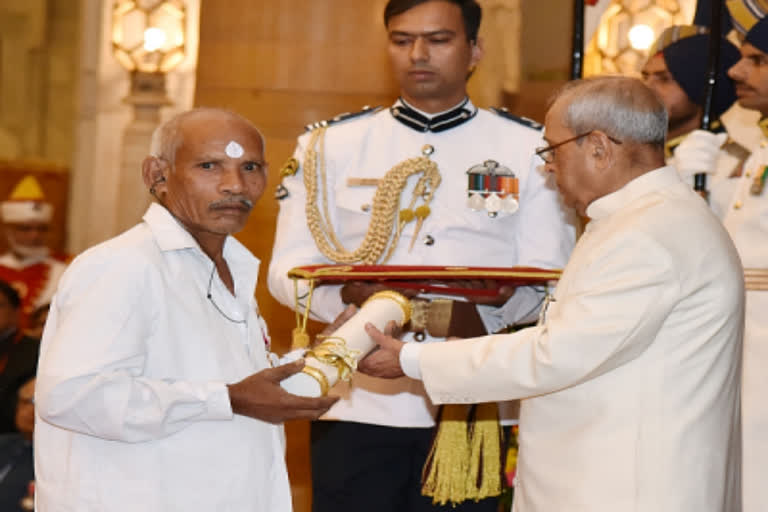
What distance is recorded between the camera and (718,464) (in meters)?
2.79

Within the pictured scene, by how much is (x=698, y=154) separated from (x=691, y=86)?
0.56 meters

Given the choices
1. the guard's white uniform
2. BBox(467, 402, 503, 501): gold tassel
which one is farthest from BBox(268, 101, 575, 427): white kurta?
the guard's white uniform

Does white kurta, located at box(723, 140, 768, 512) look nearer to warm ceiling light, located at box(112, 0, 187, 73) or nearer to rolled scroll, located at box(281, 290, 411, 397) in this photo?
rolled scroll, located at box(281, 290, 411, 397)

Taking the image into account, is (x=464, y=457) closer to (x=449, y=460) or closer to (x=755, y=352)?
(x=449, y=460)

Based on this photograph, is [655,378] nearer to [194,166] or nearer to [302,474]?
[194,166]

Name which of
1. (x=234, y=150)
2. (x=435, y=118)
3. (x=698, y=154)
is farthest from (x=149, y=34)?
(x=234, y=150)

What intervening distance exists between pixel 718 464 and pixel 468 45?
1.61 m

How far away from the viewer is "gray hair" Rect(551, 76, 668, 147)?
2.87 m

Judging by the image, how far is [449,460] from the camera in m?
3.37

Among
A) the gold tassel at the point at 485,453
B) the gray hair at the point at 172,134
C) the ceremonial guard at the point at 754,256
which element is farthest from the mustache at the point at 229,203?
the ceremonial guard at the point at 754,256

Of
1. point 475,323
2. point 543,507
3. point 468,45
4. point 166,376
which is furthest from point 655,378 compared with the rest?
point 468,45

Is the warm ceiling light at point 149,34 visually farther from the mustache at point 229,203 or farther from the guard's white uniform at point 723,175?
the mustache at point 229,203

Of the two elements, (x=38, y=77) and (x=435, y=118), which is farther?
(x=38, y=77)

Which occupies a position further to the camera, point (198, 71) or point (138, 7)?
point (138, 7)
